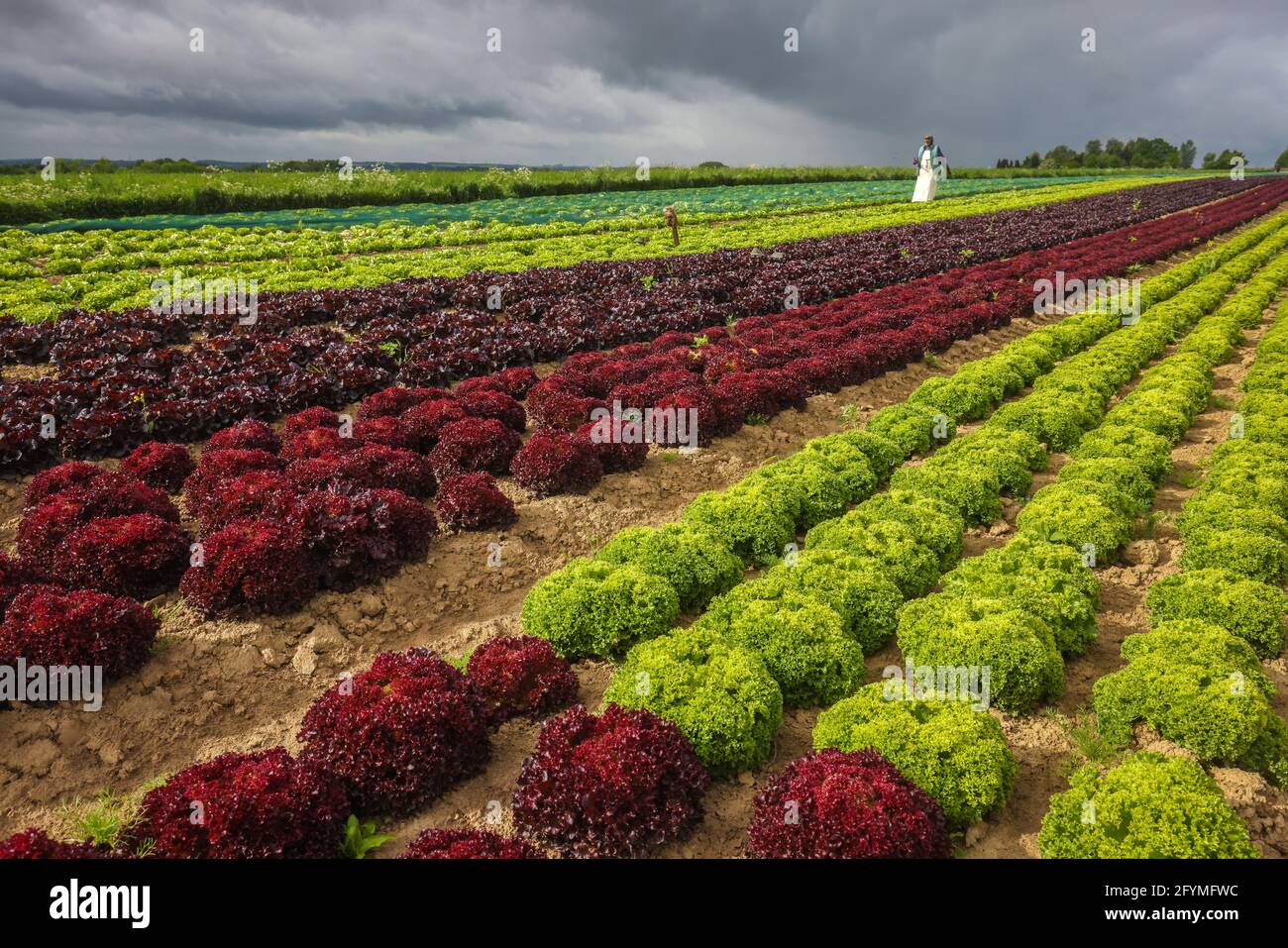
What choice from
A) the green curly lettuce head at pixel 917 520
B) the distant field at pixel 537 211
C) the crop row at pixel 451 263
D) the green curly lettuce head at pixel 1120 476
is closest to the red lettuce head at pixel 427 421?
the green curly lettuce head at pixel 917 520

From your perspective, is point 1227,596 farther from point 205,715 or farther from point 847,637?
point 205,715

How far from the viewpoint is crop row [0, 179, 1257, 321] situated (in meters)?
21.1

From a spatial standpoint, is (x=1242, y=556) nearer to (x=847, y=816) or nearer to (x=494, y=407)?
(x=847, y=816)

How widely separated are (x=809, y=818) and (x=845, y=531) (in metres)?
4.25

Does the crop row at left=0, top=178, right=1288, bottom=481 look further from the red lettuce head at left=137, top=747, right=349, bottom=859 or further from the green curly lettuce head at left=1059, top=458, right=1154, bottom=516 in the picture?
the red lettuce head at left=137, top=747, right=349, bottom=859

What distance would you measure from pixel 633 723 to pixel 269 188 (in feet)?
175

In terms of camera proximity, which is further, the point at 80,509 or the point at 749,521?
the point at 749,521

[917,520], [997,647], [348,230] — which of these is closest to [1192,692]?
[997,647]

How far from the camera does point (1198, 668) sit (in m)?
6.28

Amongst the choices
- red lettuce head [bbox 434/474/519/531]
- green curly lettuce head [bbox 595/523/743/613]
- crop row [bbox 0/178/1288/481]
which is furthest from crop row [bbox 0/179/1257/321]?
green curly lettuce head [bbox 595/523/743/613]

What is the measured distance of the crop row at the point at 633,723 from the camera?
4.80 m

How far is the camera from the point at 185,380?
13.3 meters

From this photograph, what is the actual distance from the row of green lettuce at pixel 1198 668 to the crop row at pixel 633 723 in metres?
0.81
